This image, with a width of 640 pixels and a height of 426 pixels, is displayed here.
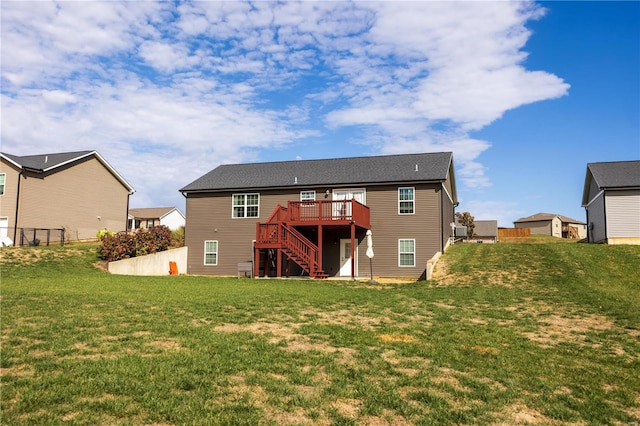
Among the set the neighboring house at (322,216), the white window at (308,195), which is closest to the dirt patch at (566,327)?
the neighboring house at (322,216)

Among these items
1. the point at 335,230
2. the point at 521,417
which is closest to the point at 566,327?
the point at 521,417

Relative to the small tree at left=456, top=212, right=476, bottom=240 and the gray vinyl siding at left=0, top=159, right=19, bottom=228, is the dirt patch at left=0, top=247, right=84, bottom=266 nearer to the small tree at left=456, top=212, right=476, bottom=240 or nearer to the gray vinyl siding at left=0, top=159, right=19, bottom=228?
the gray vinyl siding at left=0, top=159, right=19, bottom=228

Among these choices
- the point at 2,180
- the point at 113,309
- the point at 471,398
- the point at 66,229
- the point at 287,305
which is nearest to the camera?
the point at 471,398

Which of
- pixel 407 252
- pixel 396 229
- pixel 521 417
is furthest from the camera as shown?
pixel 396 229

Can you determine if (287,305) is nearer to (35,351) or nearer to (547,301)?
(35,351)

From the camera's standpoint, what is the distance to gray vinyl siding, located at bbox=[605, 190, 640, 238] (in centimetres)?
2619

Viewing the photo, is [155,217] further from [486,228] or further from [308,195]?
[486,228]

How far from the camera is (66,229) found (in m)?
31.3

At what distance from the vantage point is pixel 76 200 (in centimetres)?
3231

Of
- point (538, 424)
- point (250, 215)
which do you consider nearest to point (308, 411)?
point (538, 424)

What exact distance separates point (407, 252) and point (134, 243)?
15.4m

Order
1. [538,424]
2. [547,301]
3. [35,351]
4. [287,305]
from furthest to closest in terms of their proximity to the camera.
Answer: [547,301] < [287,305] < [35,351] < [538,424]

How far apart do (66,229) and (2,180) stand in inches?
191

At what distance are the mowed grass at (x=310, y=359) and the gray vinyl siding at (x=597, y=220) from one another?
16.3m
